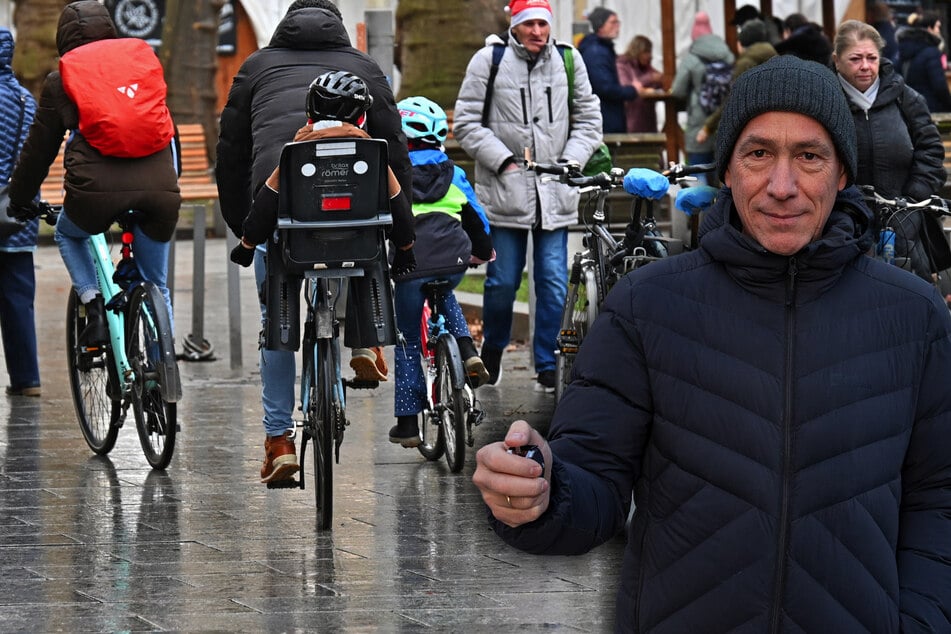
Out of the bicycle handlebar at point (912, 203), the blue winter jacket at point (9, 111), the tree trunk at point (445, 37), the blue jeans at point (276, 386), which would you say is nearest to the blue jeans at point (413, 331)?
the blue jeans at point (276, 386)

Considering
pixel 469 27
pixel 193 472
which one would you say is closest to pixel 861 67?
pixel 193 472

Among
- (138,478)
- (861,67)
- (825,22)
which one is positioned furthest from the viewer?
(825,22)

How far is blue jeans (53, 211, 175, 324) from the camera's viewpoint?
8.37 meters

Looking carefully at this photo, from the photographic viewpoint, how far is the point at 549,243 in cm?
1045

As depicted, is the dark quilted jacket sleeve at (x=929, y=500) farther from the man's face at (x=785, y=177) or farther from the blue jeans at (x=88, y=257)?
the blue jeans at (x=88, y=257)

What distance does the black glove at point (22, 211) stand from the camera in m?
8.55

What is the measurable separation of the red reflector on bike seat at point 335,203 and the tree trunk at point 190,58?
19.2 metres

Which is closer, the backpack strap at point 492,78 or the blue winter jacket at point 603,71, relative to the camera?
the backpack strap at point 492,78

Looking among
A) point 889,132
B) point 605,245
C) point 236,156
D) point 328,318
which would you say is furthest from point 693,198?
point 236,156

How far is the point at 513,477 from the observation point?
2500mm

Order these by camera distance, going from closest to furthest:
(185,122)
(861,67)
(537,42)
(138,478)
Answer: (138,478) → (861,67) → (537,42) → (185,122)

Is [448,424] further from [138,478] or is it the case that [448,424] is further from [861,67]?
[861,67]

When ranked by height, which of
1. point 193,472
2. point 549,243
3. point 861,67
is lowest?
point 193,472

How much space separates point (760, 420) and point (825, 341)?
0.51 ft
